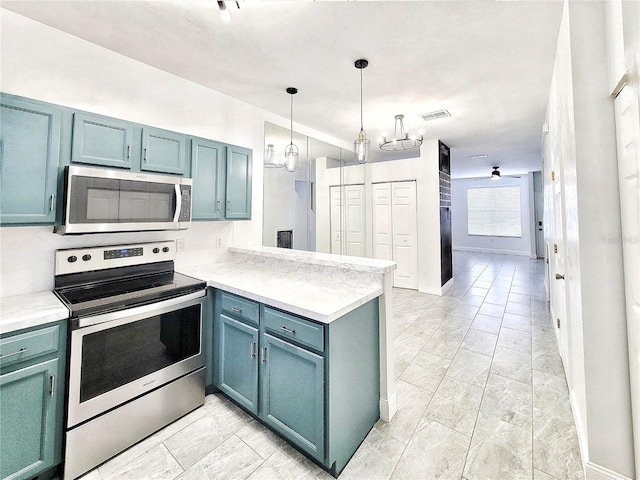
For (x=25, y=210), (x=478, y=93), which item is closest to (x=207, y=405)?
(x=25, y=210)

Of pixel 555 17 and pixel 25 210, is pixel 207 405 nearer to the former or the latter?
pixel 25 210

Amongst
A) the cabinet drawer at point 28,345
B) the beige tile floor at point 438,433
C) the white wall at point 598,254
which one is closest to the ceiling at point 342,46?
the white wall at point 598,254

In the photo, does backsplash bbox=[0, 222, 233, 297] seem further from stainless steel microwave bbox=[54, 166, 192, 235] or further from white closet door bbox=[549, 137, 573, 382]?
white closet door bbox=[549, 137, 573, 382]

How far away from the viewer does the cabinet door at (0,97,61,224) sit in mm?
1566

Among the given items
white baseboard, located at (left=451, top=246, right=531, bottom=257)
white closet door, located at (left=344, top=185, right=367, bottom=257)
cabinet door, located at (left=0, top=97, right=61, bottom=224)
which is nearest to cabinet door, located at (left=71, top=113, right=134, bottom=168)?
cabinet door, located at (left=0, top=97, right=61, bottom=224)

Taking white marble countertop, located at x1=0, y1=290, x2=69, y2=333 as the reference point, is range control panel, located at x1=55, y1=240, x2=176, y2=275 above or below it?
above

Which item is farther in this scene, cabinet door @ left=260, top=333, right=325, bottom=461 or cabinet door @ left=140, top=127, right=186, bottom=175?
cabinet door @ left=140, top=127, right=186, bottom=175

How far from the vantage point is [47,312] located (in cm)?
147

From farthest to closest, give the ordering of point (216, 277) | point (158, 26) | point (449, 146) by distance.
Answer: point (449, 146)
point (216, 277)
point (158, 26)

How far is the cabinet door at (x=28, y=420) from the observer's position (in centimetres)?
135

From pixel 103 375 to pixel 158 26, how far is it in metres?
2.36

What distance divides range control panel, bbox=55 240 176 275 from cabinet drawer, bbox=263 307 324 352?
4.19 feet

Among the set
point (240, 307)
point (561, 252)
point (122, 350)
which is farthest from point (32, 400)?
point (561, 252)

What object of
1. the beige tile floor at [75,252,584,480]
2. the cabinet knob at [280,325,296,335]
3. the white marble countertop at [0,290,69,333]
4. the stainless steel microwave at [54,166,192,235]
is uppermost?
the stainless steel microwave at [54,166,192,235]
